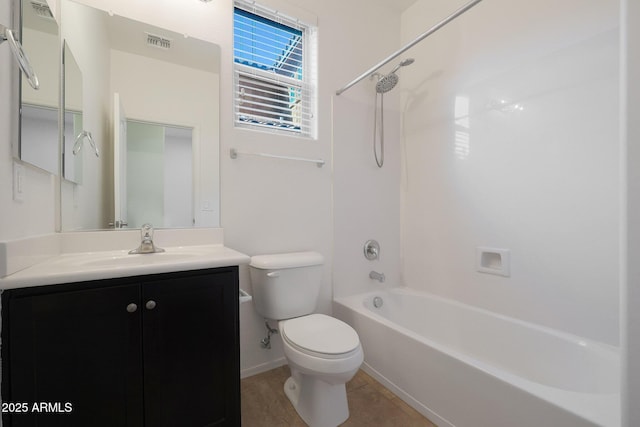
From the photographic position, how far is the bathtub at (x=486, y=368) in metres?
1.02

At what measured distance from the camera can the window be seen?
1792 millimetres

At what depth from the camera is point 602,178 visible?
1355mm

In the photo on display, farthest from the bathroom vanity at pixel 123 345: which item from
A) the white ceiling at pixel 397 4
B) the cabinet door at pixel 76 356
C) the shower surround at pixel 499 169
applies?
the white ceiling at pixel 397 4

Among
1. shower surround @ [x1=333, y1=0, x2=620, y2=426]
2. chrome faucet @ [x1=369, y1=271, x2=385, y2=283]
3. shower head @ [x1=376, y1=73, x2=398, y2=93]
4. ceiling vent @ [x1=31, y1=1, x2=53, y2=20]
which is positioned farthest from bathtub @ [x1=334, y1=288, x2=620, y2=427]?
ceiling vent @ [x1=31, y1=1, x2=53, y2=20]

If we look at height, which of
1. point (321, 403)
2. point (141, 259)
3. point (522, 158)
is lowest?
point (321, 403)

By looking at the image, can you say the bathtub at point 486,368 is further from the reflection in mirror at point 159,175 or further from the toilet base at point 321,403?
the reflection in mirror at point 159,175

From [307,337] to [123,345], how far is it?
0.76m

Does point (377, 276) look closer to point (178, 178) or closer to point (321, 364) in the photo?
point (321, 364)

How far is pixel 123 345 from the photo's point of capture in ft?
3.18

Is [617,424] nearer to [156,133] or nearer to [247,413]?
[247,413]

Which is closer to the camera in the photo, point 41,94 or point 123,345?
point 123,345

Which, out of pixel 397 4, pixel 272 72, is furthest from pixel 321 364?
pixel 397 4

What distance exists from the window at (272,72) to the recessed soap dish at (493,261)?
1450 millimetres

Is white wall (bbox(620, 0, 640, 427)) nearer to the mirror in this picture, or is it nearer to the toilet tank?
the toilet tank
